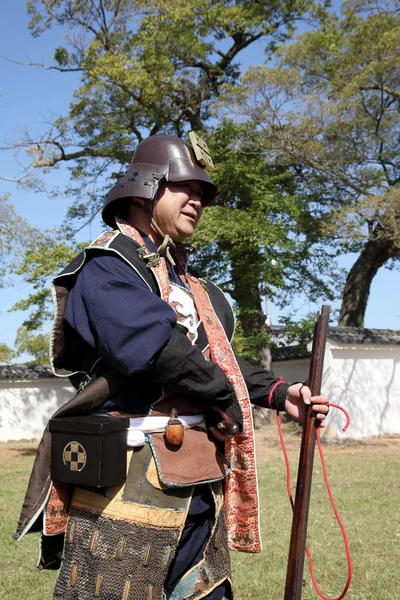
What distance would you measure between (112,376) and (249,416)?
54 cm

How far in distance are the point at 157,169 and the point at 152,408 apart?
0.85 m

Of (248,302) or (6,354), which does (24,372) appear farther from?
(6,354)

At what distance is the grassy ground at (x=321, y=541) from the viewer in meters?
4.04

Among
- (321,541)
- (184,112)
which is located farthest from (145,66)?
(321,541)

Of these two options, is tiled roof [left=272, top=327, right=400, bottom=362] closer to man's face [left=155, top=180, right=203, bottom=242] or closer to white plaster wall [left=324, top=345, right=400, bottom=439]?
white plaster wall [left=324, top=345, right=400, bottom=439]

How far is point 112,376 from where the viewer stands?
74.9 inches

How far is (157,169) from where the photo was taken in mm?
2186

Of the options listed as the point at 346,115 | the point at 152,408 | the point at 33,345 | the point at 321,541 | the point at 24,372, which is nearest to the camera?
the point at 152,408

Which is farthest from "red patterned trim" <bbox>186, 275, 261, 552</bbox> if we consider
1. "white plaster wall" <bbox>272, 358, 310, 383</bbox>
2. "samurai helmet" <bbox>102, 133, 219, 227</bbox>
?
"white plaster wall" <bbox>272, 358, 310, 383</bbox>

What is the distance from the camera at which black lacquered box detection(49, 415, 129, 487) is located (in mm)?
1772

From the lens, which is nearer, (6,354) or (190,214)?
(190,214)

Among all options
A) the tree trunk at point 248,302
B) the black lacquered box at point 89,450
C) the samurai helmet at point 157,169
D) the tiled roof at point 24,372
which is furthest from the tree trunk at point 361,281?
the black lacquered box at point 89,450

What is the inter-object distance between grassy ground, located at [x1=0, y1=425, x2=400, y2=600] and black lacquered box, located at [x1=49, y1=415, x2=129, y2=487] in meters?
2.49

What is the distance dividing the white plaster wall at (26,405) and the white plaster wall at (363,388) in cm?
698
